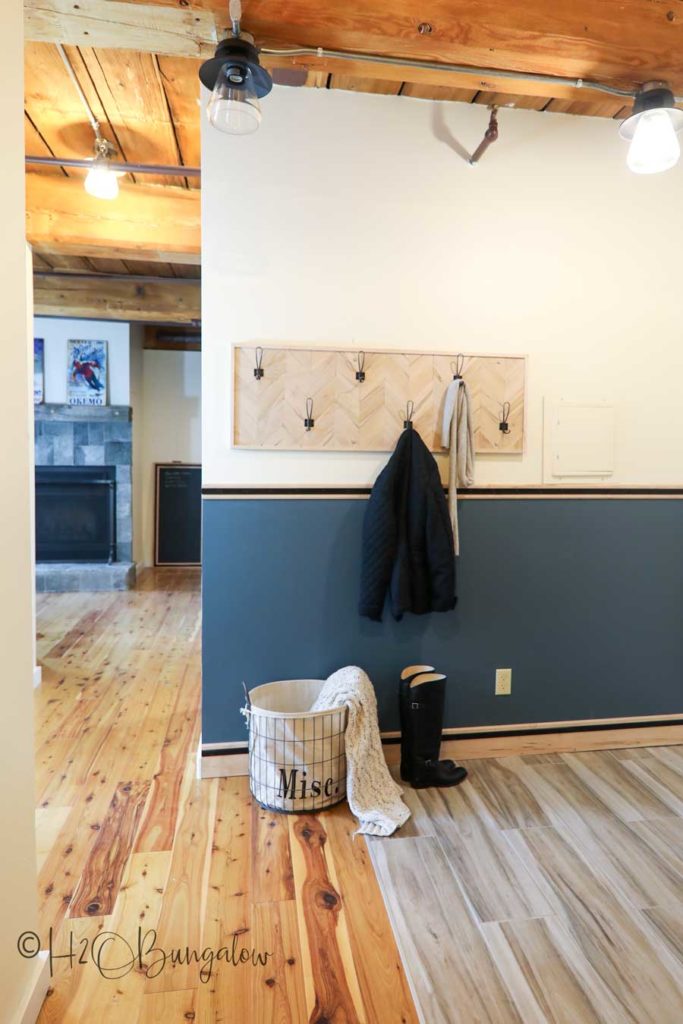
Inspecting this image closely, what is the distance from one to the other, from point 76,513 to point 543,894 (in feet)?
17.2

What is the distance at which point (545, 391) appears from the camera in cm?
240

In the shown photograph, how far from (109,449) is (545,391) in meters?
4.53

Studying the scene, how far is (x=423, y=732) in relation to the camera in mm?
2191

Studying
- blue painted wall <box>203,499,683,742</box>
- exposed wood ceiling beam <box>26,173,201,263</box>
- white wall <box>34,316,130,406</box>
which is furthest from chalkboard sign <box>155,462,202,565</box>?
blue painted wall <box>203,499,683,742</box>

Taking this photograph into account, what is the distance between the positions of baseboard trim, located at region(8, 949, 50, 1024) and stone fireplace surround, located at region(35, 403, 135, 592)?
4.30 meters

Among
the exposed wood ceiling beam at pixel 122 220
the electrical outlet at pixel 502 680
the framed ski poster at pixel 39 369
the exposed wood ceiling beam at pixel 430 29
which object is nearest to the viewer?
the exposed wood ceiling beam at pixel 430 29

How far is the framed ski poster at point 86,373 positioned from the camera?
18.2 feet

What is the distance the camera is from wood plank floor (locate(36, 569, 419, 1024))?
134 cm

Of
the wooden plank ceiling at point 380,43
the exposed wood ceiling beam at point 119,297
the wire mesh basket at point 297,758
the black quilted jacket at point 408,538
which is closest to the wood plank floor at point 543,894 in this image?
the wire mesh basket at point 297,758

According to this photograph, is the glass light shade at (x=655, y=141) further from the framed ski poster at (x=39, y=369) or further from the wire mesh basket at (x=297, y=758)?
the framed ski poster at (x=39, y=369)

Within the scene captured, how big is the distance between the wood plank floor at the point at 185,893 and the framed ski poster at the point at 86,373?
3573 mm

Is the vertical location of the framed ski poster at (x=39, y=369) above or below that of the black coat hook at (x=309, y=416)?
above

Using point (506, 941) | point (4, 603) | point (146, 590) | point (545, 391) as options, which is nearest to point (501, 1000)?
point (506, 941)

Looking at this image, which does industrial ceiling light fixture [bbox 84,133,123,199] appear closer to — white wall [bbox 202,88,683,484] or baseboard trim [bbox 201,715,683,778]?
white wall [bbox 202,88,683,484]
